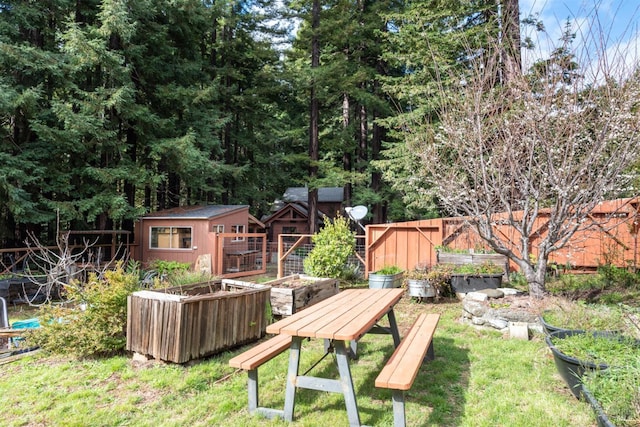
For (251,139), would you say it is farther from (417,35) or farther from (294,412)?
(294,412)

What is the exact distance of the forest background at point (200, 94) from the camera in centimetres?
1062

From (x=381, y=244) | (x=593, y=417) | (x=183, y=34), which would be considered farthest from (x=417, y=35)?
(x=593, y=417)

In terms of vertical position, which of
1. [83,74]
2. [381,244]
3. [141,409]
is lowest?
[141,409]

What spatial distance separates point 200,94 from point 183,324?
12.4 metres

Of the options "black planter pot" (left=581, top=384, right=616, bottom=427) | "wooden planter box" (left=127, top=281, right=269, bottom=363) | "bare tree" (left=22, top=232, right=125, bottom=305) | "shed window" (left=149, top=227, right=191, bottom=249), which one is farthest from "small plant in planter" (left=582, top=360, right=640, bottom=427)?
"shed window" (left=149, top=227, right=191, bottom=249)

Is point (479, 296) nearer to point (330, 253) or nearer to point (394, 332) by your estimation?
point (394, 332)

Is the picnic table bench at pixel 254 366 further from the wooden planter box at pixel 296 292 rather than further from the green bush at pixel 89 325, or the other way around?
the wooden planter box at pixel 296 292

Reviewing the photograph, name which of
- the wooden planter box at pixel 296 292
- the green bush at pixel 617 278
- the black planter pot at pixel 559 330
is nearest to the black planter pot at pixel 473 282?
the green bush at pixel 617 278

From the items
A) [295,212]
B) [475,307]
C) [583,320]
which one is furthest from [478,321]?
[295,212]

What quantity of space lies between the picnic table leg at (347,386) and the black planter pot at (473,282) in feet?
16.0

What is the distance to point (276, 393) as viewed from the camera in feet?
10.7

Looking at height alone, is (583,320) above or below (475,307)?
above

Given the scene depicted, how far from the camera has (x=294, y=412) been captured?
290 centimetres

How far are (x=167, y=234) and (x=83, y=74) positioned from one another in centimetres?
615
